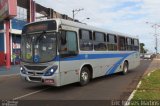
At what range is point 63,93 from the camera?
12.0m

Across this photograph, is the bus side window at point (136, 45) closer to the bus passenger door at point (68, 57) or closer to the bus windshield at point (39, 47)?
the bus passenger door at point (68, 57)

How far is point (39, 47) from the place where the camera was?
485 inches

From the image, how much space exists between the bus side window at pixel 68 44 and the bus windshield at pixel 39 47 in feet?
1.11

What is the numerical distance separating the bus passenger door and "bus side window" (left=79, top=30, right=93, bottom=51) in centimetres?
61

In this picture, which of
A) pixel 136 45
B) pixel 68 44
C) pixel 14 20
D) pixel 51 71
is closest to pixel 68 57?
pixel 68 44

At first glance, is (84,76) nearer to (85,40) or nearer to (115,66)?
(85,40)

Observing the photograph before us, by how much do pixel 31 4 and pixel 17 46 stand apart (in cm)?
692

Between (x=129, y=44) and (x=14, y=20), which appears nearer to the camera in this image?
(x=129, y=44)

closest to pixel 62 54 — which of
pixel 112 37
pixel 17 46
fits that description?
pixel 112 37

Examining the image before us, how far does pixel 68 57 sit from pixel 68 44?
1.86ft

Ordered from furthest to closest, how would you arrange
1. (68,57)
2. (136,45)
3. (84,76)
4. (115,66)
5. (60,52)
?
(136,45)
(115,66)
(84,76)
(68,57)
(60,52)

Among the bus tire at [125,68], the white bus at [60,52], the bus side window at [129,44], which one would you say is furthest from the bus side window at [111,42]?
the bus side window at [129,44]

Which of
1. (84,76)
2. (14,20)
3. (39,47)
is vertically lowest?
(84,76)

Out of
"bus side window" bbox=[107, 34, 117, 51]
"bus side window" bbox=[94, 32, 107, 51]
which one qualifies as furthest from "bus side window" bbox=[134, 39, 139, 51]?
"bus side window" bbox=[94, 32, 107, 51]
